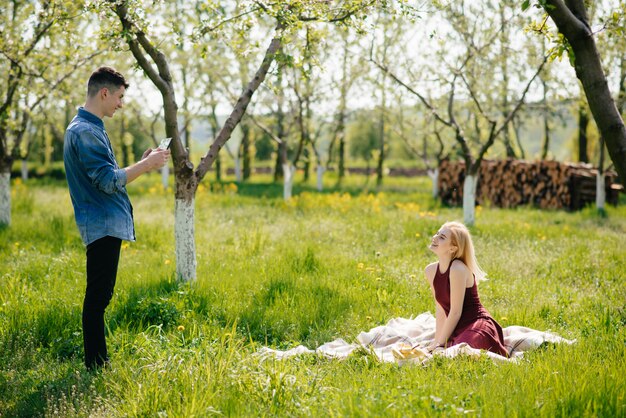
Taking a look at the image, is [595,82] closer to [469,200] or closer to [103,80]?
[103,80]

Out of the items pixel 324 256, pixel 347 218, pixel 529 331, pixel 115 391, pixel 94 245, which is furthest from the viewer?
pixel 347 218

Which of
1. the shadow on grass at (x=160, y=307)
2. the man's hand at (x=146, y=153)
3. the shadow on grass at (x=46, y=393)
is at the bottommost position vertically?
the shadow on grass at (x=46, y=393)

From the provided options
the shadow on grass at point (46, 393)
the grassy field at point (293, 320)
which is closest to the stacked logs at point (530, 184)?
the grassy field at point (293, 320)

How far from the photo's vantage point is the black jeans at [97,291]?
424 cm

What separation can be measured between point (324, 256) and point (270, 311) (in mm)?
2527

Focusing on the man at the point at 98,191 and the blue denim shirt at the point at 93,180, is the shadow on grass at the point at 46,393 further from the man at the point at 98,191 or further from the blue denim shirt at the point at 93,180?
the blue denim shirt at the point at 93,180

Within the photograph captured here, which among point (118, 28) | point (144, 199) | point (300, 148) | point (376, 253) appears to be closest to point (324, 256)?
point (376, 253)

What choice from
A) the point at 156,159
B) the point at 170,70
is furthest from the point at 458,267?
the point at 170,70

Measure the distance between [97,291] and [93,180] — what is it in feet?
2.79

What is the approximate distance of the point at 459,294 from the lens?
483 centimetres

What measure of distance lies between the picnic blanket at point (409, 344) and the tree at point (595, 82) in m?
1.61

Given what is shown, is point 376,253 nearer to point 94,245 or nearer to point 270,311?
point 270,311

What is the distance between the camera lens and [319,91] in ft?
61.0

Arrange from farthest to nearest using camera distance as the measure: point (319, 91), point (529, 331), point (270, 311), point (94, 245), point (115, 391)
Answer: point (319, 91), point (270, 311), point (529, 331), point (94, 245), point (115, 391)
